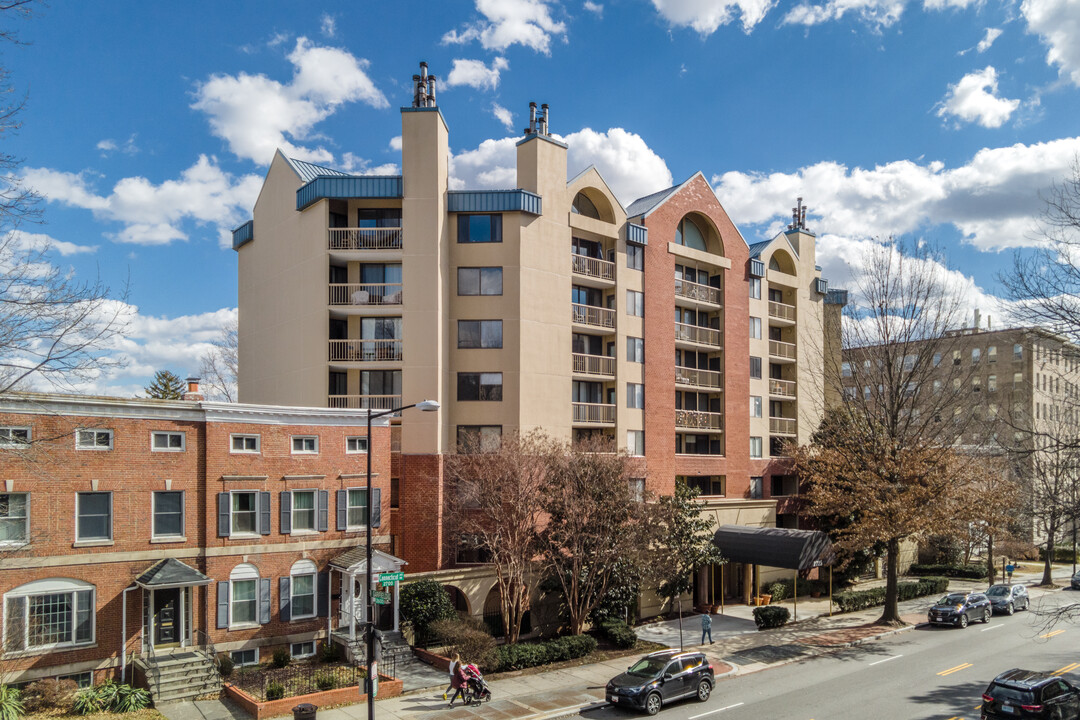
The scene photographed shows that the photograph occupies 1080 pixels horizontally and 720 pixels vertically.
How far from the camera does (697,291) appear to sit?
46094mm

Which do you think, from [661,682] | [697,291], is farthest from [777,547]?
[661,682]

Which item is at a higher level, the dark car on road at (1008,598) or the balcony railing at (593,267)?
the balcony railing at (593,267)

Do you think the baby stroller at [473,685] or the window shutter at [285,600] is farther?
the window shutter at [285,600]

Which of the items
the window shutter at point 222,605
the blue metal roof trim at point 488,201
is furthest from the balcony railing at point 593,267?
the window shutter at point 222,605

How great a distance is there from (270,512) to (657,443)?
22.0m

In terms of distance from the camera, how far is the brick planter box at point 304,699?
73.7 ft

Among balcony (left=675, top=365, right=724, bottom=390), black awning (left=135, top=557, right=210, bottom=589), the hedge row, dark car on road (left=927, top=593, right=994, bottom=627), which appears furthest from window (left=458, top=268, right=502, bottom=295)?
dark car on road (left=927, top=593, right=994, bottom=627)

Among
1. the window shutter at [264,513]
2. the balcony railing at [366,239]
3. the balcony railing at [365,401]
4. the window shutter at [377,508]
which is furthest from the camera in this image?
the balcony railing at [366,239]

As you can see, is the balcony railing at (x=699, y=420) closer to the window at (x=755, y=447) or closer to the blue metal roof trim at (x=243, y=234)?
the window at (x=755, y=447)

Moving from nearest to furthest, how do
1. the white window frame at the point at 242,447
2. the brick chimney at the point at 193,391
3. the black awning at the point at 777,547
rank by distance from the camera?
the white window frame at the point at 242,447
the brick chimney at the point at 193,391
the black awning at the point at 777,547

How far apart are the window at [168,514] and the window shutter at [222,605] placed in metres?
2.47

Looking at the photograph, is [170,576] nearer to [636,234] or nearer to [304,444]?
[304,444]

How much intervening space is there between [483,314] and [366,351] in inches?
235

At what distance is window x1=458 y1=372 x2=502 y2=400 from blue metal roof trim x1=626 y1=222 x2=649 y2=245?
11.3 m
